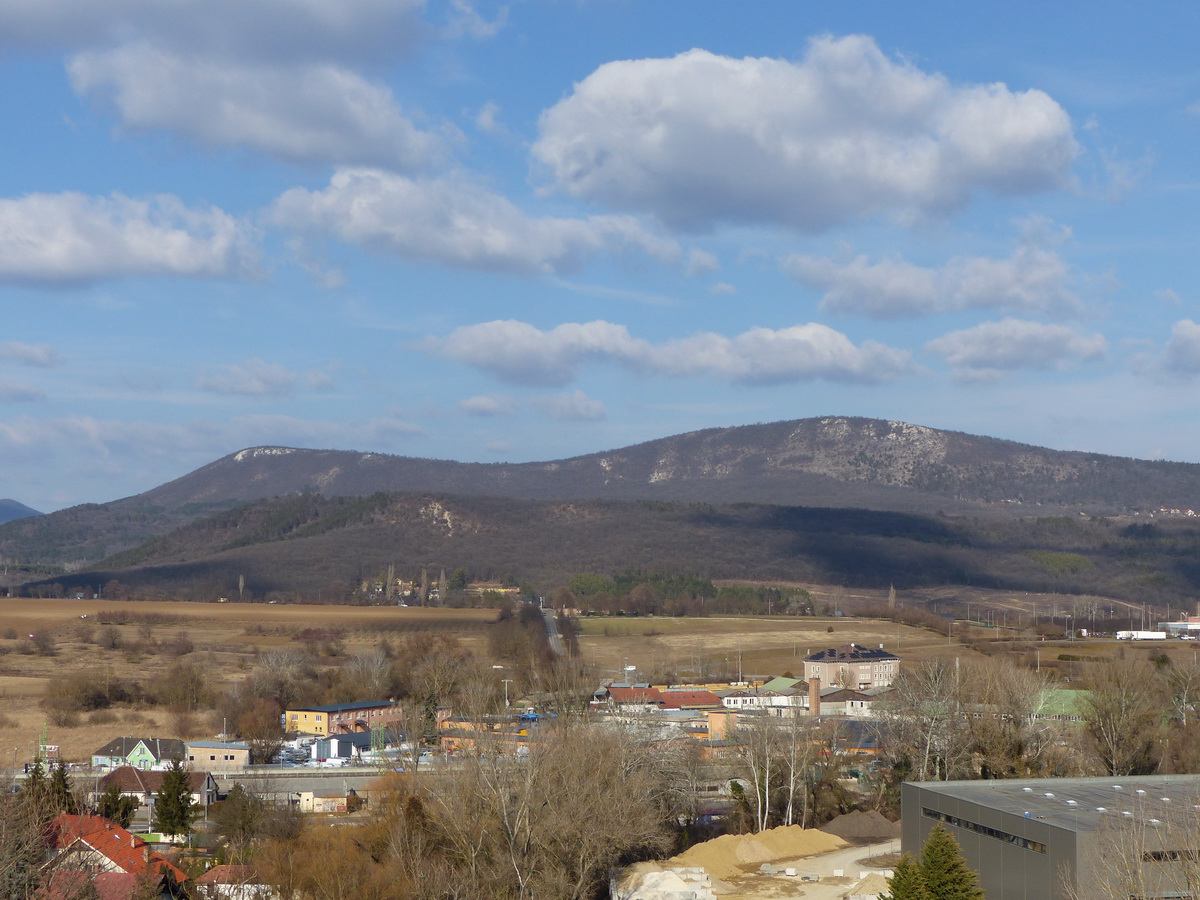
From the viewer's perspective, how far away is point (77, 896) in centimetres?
2623

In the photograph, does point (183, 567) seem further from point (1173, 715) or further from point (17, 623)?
point (1173, 715)

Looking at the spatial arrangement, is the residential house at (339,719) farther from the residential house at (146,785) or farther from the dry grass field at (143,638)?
the residential house at (146,785)

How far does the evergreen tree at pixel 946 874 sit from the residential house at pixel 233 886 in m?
14.3

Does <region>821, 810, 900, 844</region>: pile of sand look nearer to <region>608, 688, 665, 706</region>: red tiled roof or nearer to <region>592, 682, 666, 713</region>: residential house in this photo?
<region>592, 682, 666, 713</region>: residential house

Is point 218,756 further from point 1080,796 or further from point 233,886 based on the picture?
point 1080,796

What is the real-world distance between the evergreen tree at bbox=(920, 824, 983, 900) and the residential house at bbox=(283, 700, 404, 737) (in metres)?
43.1

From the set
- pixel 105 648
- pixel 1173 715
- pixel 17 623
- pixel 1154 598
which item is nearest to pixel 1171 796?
pixel 1173 715

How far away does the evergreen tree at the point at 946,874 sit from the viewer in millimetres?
27977

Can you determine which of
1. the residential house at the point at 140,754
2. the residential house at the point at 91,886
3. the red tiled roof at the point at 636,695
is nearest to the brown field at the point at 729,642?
the red tiled roof at the point at 636,695

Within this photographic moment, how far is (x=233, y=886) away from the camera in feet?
104

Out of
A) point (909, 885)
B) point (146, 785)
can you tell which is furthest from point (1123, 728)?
point (146, 785)

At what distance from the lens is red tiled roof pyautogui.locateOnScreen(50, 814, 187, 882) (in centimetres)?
3375

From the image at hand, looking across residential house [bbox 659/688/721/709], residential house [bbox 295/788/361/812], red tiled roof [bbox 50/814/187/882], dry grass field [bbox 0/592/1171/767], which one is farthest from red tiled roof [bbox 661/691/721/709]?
red tiled roof [bbox 50/814/187/882]

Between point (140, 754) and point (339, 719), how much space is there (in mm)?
14496
